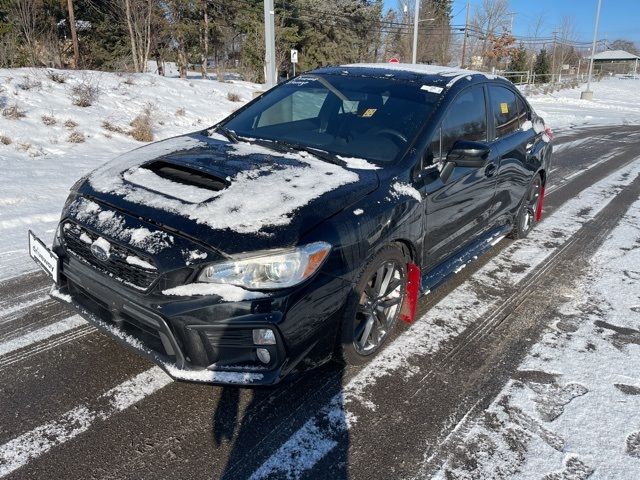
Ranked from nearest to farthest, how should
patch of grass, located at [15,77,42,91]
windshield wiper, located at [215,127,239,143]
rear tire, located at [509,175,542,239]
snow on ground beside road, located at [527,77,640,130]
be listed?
windshield wiper, located at [215,127,239,143] < rear tire, located at [509,175,542,239] < patch of grass, located at [15,77,42,91] < snow on ground beside road, located at [527,77,640,130]

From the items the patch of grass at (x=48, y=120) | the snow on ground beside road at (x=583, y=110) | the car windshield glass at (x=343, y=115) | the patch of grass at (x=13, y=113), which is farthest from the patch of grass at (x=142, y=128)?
the snow on ground beside road at (x=583, y=110)

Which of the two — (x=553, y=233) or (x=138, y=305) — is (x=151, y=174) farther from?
(x=553, y=233)

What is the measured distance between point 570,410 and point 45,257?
10.1 feet

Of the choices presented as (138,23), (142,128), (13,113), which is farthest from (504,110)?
(138,23)

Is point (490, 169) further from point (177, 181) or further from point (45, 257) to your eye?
point (45, 257)

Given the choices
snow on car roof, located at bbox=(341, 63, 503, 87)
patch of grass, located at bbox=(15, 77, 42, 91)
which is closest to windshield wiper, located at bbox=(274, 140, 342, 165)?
snow on car roof, located at bbox=(341, 63, 503, 87)

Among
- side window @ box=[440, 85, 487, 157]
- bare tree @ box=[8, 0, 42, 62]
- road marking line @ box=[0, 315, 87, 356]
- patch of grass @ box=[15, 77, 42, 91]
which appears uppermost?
bare tree @ box=[8, 0, 42, 62]

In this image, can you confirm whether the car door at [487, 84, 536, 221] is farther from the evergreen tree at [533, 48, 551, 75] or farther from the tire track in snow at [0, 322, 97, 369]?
the evergreen tree at [533, 48, 551, 75]

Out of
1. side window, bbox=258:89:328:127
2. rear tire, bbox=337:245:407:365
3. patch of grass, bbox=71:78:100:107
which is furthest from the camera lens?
patch of grass, bbox=71:78:100:107

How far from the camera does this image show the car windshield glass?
11.1 feet

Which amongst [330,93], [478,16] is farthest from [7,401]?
[478,16]

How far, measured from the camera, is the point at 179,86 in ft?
47.0

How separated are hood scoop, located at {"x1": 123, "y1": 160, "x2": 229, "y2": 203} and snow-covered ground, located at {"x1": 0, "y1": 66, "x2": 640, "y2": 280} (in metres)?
1.95

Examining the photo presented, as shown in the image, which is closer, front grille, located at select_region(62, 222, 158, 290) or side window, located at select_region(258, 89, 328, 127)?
front grille, located at select_region(62, 222, 158, 290)
